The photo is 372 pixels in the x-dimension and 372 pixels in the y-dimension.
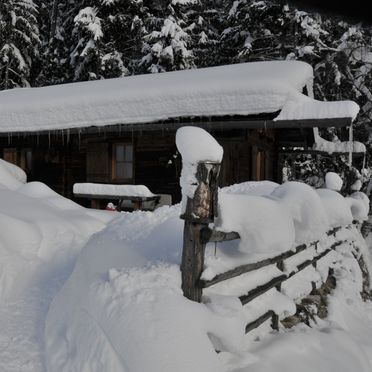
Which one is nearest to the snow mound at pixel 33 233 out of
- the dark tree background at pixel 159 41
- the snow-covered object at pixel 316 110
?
the snow-covered object at pixel 316 110

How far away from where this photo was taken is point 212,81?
11062 millimetres

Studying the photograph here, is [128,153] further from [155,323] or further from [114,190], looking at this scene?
[155,323]

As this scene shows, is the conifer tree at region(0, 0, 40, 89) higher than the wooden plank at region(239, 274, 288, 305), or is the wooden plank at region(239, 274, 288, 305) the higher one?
the conifer tree at region(0, 0, 40, 89)

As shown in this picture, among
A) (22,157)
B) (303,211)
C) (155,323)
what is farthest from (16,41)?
(155,323)

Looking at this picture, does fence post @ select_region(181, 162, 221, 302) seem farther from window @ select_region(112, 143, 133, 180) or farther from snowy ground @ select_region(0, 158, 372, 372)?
window @ select_region(112, 143, 133, 180)

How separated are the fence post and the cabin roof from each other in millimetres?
6586

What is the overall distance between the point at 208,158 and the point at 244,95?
740cm

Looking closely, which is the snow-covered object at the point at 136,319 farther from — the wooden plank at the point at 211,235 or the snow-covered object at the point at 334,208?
the snow-covered object at the point at 334,208

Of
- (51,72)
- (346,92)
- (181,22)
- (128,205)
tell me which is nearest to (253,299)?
(128,205)

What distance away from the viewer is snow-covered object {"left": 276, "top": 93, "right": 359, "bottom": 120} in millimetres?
8973

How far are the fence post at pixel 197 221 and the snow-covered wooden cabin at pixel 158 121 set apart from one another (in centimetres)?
657

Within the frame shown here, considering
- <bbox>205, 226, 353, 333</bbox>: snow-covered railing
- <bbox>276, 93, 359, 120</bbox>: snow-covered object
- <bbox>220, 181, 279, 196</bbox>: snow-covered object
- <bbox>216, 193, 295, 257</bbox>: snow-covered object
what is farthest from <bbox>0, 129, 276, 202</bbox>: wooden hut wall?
<bbox>216, 193, 295, 257</bbox>: snow-covered object

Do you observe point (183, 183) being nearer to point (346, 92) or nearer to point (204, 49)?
point (346, 92)

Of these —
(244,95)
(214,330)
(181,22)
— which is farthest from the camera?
(181,22)
